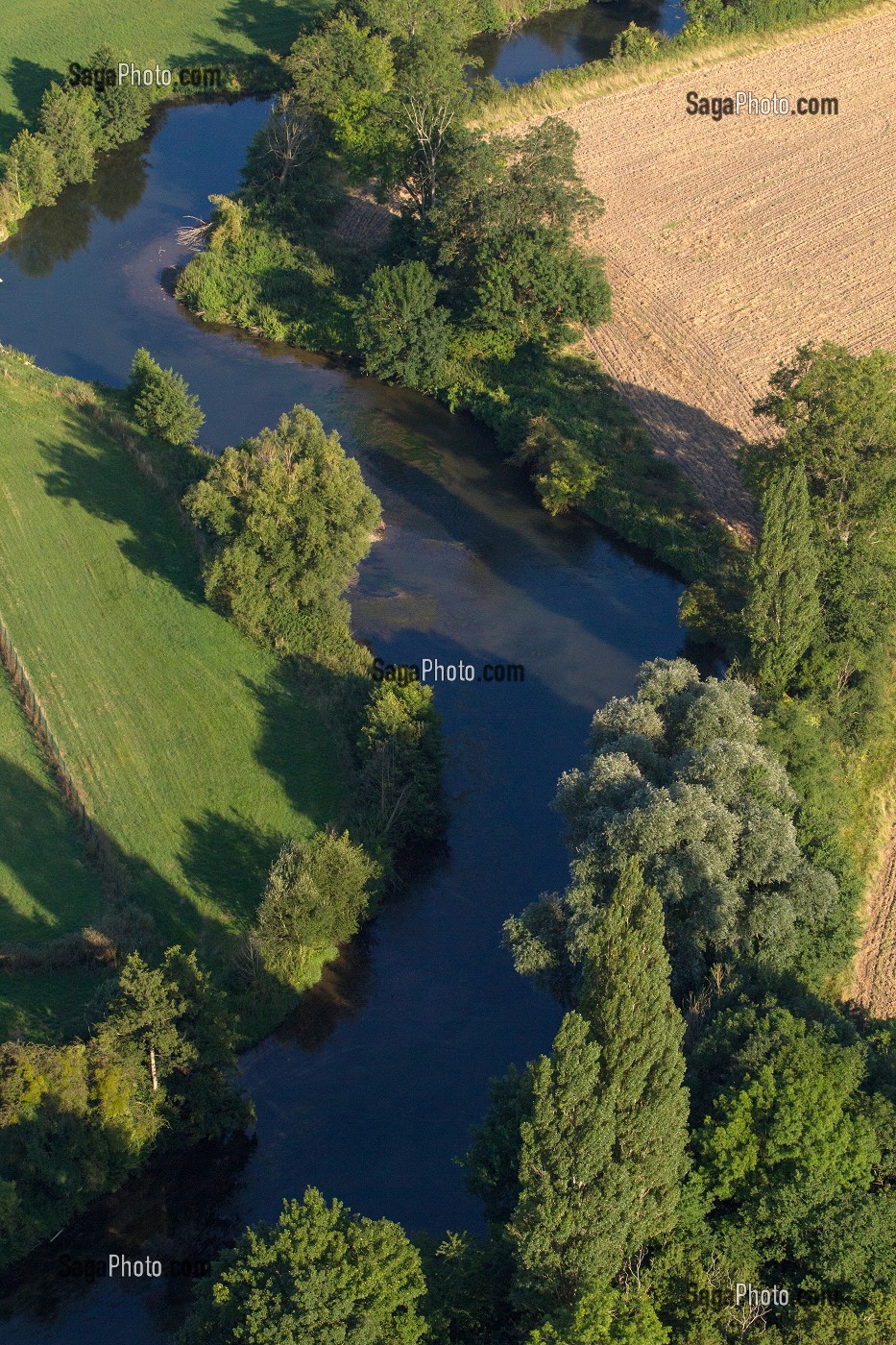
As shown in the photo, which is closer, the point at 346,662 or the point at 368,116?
the point at 346,662

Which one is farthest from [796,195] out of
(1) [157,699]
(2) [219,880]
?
(2) [219,880]

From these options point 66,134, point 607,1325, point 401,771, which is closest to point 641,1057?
point 607,1325

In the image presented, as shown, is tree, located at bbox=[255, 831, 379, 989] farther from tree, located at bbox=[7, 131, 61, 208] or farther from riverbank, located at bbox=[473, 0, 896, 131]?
riverbank, located at bbox=[473, 0, 896, 131]

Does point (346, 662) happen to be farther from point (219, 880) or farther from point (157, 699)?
point (219, 880)

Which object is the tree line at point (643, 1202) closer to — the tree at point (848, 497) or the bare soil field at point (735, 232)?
the tree at point (848, 497)

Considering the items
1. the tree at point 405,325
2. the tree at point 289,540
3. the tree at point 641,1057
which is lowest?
the tree at point 641,1057

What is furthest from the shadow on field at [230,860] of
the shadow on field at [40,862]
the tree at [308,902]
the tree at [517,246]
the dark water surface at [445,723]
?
the tree at [517,246]

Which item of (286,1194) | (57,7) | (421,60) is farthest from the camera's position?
(57,7)
